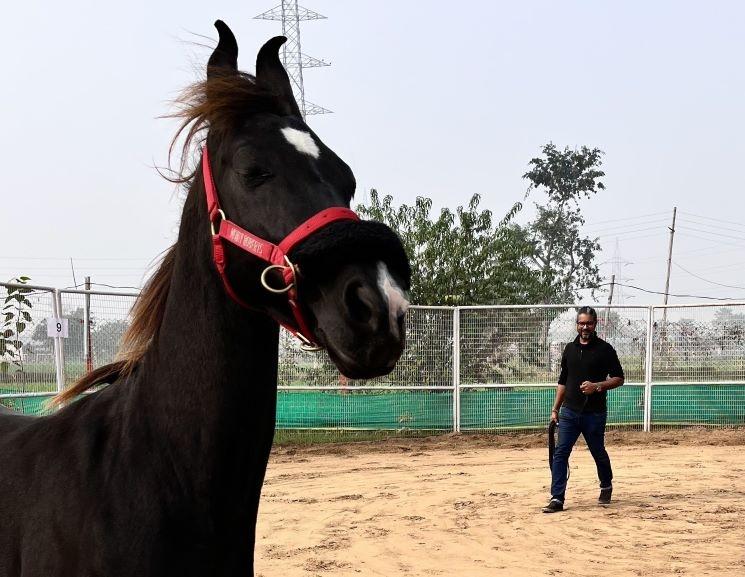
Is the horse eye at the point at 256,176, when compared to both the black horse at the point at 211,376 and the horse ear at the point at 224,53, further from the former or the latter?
the horse ear at the point at 224,53

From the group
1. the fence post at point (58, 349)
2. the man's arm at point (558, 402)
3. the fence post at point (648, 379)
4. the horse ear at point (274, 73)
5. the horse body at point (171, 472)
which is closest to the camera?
the horse body at point (171, 472)

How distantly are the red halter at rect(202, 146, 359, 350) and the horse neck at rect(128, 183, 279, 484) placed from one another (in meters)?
0.09

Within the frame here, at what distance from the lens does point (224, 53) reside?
2.50 meters

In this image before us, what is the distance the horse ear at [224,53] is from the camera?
246cm

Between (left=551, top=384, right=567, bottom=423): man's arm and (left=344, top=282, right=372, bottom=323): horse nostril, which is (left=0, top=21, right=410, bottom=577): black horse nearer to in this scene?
(left=344, top=282, right=372, bottom=323): horse nostril

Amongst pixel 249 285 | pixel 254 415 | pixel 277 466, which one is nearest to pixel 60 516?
pixel 254 415

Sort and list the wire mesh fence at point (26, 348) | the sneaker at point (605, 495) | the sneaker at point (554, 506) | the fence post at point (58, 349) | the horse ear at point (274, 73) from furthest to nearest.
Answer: the fence post at point (58, 349)
the sneaker at point (605, 495)
the wire mesh fence at point (26, 348)
the sneaker at point (554, 506)
the horse ear at point (274, 73)

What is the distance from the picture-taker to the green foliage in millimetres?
8633

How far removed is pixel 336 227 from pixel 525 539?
6.06m

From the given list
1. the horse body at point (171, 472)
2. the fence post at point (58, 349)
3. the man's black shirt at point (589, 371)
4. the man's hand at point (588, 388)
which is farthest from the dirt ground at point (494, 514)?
the horse body at point (171, 472)

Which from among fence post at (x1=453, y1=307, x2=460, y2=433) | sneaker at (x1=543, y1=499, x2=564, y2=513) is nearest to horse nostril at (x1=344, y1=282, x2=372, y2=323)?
sneaker at (x1=543, y1=499, x2=564, y2=513)

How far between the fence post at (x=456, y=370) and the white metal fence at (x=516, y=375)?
2 centimetres

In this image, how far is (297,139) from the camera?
7.19ft

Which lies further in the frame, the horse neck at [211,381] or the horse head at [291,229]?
the horse neck at [211,381]
